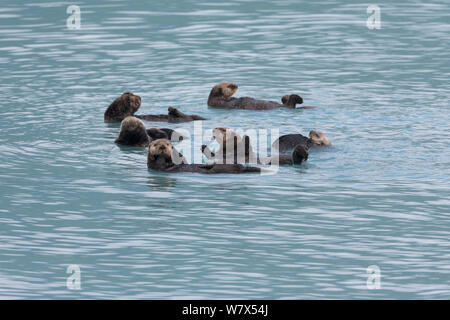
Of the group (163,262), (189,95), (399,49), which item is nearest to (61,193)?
(163,262)

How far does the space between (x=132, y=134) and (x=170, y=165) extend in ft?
4.09

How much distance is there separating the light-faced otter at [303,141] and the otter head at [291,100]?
7.49ft

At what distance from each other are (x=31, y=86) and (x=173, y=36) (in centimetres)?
473

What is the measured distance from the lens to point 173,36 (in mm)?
19094

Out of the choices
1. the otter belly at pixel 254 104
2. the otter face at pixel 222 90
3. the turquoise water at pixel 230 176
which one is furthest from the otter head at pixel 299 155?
the otter face at pixel 222 90

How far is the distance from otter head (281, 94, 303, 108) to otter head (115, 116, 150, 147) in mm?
2541

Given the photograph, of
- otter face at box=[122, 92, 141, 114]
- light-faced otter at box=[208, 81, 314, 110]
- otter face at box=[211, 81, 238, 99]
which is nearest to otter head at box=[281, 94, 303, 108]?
light-faced otter at box=[208, 81, 314, 110]

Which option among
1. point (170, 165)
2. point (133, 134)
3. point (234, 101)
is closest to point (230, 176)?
point (170, 165)

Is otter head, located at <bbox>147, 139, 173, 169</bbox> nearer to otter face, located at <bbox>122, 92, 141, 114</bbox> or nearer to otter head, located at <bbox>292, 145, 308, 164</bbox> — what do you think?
otter head, located at <bbox>292, 145, 308, 164</bbox>

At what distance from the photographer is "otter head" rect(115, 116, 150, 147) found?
1105cm

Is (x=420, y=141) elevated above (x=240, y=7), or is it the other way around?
(x=240, y=7)

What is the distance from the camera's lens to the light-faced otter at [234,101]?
1316 centimetres

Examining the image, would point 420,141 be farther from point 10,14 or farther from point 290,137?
point 10,14

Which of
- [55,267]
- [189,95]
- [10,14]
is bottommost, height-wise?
[55,267]
